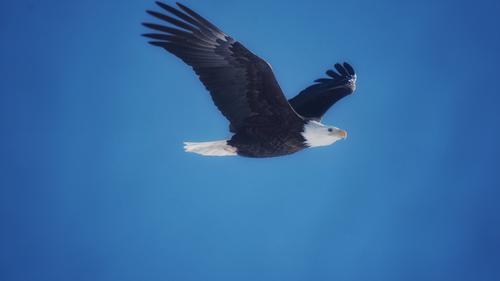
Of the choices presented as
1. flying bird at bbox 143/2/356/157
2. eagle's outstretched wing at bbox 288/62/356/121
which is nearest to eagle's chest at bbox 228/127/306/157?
flying bird at bbox 143/2/356/157

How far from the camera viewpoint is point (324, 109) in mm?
5254

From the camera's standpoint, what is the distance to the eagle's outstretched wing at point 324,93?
5.27 meters

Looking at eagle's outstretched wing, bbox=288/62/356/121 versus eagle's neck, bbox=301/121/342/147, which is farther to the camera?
eagle's outstretched wing, bbox=288/62/356/121

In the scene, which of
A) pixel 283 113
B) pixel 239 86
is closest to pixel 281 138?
pixel 283 113

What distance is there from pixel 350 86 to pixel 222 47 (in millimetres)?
1967

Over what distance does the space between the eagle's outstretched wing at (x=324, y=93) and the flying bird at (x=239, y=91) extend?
1.27ft

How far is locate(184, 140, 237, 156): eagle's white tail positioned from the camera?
482 centimetres

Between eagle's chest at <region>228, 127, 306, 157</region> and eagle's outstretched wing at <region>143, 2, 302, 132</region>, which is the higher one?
eagle's outstretched wing at <region>143, 2, 302, 132</region>

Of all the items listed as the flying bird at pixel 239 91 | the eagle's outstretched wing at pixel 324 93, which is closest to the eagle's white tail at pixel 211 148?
the flying bird at pixel 239 91

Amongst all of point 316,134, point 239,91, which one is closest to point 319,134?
point 316,134

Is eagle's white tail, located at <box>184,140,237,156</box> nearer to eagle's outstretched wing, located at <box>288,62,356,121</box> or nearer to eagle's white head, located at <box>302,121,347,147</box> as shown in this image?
eagle's white head, located at <box>302,121,347,147</box>

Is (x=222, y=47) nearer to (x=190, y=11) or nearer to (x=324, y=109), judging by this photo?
(x=190, y=11)

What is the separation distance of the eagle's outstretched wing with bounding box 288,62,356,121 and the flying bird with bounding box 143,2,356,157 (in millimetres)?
387

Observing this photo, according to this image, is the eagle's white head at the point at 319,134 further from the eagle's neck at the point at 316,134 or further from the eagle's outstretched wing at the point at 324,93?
the eagle's outstretched wing at the point at 324,93
